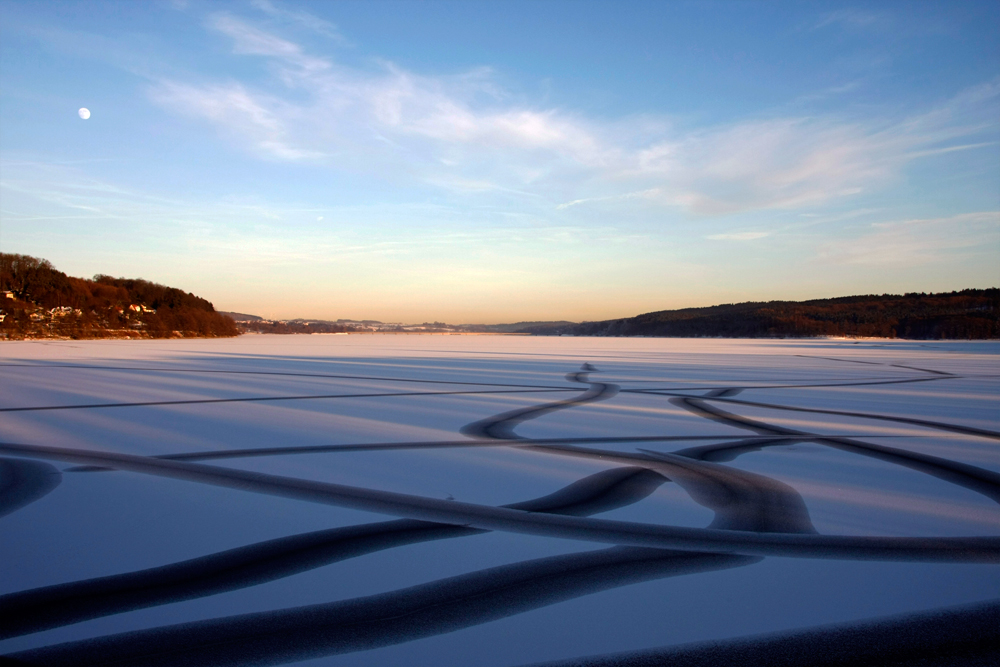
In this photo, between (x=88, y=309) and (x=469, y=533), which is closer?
(x=469, y=533)

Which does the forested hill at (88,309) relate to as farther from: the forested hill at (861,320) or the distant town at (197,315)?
the forested hill at (861,320)

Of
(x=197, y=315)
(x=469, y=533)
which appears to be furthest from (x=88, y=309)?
(x=469, y=533)

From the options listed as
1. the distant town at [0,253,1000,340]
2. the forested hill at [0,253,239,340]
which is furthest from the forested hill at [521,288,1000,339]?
the forested hill at [0,253,239,340]

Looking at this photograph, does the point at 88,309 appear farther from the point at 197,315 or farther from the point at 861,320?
the point at 861,320

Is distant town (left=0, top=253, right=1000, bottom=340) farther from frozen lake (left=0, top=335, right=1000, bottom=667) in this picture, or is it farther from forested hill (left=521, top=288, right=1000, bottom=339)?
frozen lake (left=0, top=335, right=1000, bottom=667)

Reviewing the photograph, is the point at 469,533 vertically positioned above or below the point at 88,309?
below

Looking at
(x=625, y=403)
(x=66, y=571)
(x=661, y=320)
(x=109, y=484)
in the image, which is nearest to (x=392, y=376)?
(x=625, y=403)

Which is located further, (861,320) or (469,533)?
(861,320)
